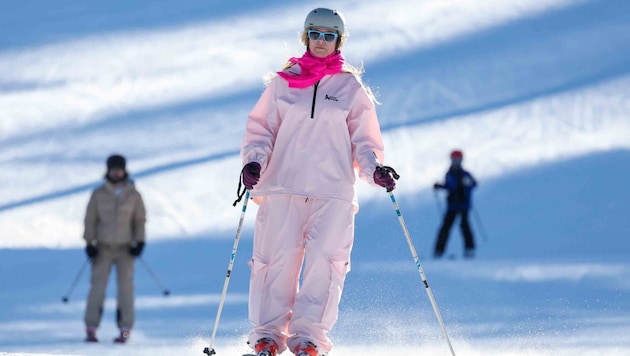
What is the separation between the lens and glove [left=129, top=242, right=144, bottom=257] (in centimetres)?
912

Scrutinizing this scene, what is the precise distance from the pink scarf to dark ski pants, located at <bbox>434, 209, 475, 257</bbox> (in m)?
8.70

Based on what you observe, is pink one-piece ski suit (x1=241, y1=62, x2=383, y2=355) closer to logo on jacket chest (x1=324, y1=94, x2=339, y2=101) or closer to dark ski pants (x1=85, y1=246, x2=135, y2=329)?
logo on jacket chest (x1=324, y1=94, x2=339, y2=101)

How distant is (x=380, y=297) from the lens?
10.9 metres

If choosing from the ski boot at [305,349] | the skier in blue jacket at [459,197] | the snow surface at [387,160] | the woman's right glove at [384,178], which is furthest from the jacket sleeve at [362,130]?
the skier in blue jacket at [459,197]

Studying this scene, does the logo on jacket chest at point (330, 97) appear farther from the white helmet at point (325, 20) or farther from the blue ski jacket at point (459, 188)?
the blue ski jacket at point (459, 188)

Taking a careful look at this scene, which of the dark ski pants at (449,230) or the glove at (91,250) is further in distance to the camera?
the dark ski pants at (449,230)

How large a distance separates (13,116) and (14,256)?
930 cm

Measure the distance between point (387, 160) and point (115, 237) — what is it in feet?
40.6

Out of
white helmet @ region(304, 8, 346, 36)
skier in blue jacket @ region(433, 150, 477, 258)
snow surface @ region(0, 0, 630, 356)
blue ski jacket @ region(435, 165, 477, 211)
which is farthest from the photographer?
blue ski jacket @ region(435, 165, 477, 211)

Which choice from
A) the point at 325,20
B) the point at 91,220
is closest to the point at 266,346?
the point at 325,20

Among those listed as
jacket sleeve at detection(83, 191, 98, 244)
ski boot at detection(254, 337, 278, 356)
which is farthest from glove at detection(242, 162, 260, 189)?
jacket sleeve at detection(83, 191, 98, 244)

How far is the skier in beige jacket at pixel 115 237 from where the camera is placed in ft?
30.1

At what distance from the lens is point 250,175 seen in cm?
579

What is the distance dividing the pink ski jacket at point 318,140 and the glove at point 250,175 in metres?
0.08
